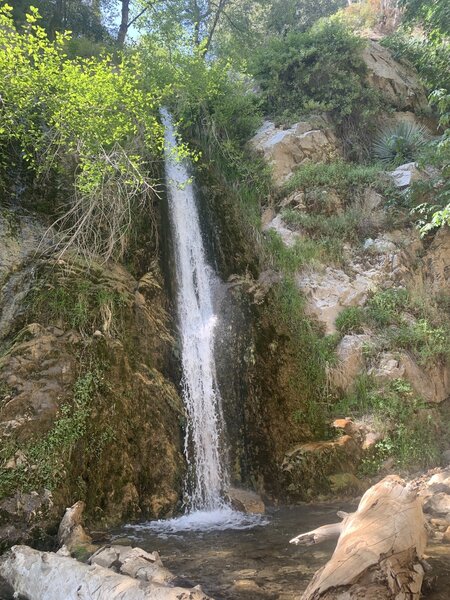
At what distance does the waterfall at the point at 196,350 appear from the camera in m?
7.38

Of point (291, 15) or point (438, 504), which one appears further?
point (291, 15)

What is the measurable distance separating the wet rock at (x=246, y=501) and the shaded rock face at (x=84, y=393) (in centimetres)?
85

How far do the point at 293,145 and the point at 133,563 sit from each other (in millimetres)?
11074

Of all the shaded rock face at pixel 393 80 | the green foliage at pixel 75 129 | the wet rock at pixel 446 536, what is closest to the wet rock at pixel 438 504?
the wet rock at pixel 446 536

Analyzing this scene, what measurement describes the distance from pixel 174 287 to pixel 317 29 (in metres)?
10.4

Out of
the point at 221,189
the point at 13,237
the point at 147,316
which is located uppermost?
the point at 221,189

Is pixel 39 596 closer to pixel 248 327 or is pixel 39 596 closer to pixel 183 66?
pixel 248 327

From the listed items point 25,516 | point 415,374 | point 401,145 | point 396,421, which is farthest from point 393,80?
point 25,516

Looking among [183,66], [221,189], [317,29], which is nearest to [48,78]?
[221,189]

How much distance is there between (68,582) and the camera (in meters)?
3.73

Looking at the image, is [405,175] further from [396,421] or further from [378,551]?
[378,551]

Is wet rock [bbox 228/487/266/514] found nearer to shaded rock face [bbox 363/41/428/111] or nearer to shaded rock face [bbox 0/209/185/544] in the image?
shaded rock face [bbox 0/209/185/544]

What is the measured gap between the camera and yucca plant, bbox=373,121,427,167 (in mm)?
12672

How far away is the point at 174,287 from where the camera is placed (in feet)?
31.1
